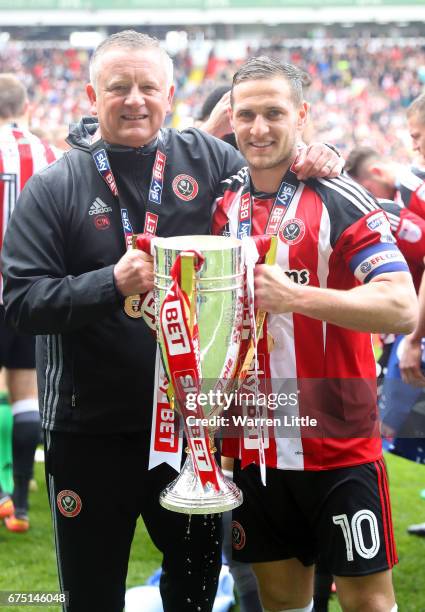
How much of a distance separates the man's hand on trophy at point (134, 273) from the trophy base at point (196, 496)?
426mm

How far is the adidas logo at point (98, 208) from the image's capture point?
7.54 ft

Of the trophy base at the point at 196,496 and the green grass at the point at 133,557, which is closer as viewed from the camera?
the trophy base at the point at 196,496

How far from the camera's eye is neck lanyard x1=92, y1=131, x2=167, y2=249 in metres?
2.27

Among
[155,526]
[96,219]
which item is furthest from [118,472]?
[96,219]

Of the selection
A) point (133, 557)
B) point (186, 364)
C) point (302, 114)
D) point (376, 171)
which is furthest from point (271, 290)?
point (133, 557)

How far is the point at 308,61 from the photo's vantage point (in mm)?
27891

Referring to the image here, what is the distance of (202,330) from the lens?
1.96m

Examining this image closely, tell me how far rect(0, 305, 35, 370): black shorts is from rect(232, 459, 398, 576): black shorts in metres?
1.89

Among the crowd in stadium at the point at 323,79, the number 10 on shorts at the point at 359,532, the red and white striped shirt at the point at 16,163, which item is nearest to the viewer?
the number 10 on shorts at the point at 359,532

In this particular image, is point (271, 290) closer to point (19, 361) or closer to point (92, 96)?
point (92, 96)

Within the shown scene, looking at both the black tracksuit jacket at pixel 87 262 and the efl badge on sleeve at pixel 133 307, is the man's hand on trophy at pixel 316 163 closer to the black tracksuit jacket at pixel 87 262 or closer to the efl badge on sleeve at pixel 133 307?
the black tracksuit jacket at pixel 87 262

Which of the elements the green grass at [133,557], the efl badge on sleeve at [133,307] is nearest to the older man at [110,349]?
the efl badge on sleeve at [133,307]

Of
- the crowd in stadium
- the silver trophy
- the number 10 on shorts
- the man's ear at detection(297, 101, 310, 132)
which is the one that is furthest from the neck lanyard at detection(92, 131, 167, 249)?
the crowd in stadium

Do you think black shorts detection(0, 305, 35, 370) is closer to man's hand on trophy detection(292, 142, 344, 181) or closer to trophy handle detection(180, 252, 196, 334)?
man's hand on trophy detection(292, 142, 344, 181)
